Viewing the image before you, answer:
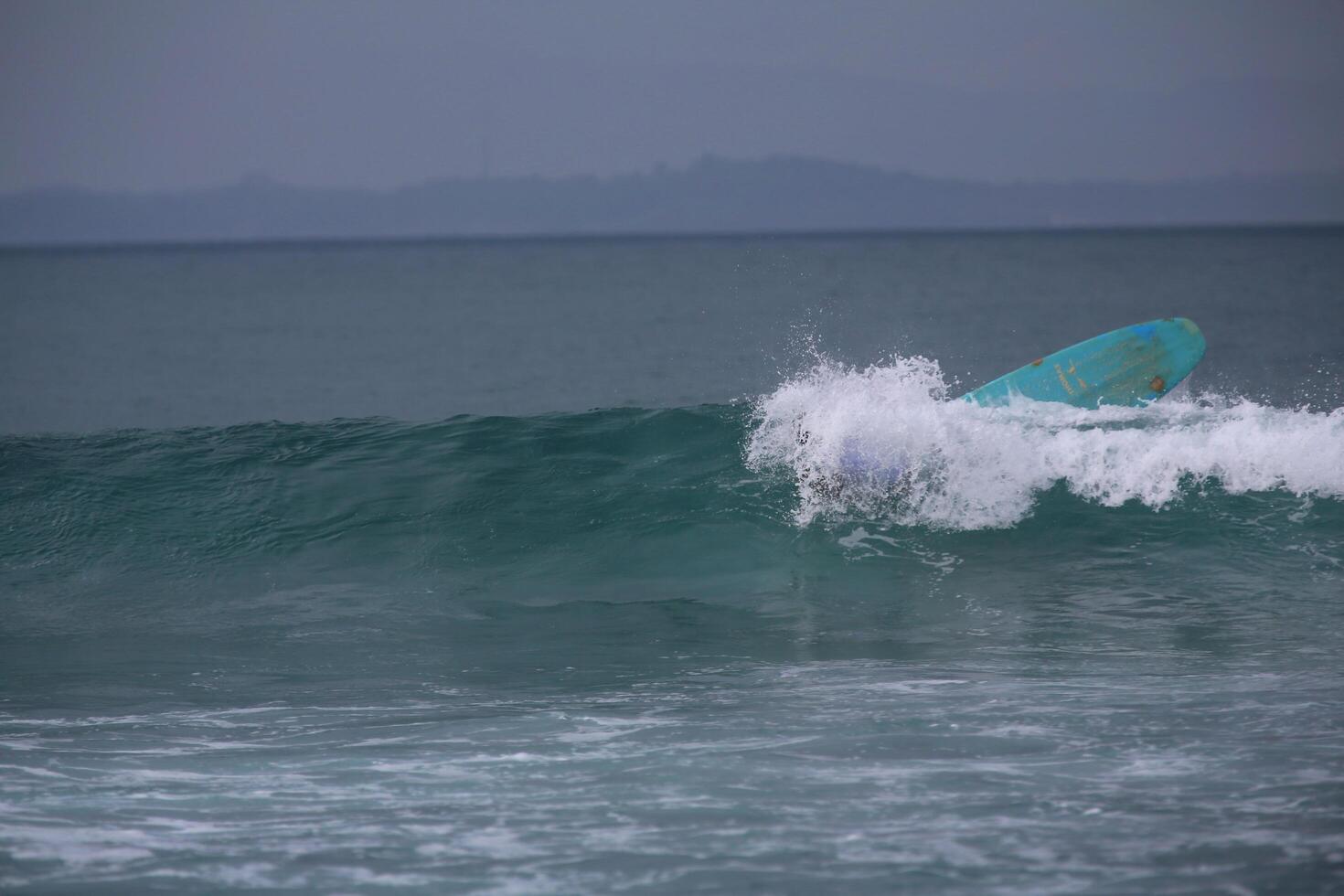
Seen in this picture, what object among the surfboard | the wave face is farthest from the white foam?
the surfboard

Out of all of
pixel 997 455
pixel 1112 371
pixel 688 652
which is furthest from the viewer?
pixel 1112 371

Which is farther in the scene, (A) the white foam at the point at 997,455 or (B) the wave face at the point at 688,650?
(A) the white foam at the point at 997,455

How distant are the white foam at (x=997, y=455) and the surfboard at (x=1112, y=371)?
0.50 metres

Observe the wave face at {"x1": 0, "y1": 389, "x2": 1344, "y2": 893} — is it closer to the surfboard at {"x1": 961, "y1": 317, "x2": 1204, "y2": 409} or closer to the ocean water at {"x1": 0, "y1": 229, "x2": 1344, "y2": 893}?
the ocean water at {"x1": 0, "y1": 229, "x2": 1344, "y2": 893}

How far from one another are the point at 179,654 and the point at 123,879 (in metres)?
4.44

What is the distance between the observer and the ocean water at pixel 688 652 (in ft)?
18.0

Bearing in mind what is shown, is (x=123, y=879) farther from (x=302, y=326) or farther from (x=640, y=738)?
(x=302, y=326)

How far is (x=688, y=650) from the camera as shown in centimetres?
920

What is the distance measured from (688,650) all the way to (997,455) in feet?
17.7

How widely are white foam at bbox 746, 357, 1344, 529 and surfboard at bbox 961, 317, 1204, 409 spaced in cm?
50

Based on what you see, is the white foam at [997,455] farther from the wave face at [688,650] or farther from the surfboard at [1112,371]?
the surfboard at [1112,371]

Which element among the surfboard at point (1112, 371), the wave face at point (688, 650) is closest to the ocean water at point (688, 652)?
the wave face at point (688, 650)

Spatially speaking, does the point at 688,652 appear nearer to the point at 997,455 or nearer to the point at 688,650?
the point at 688,650

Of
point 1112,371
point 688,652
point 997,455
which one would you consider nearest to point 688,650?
point 688,652
